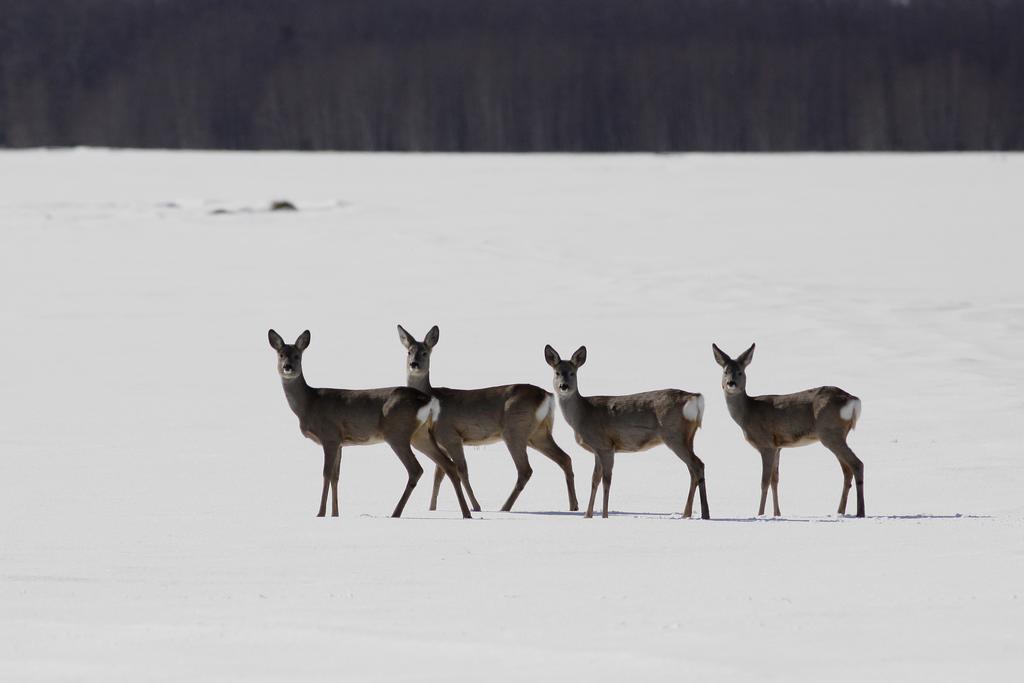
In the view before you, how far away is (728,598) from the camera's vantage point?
20.9 feet

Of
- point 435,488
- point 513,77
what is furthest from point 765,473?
point 513,77

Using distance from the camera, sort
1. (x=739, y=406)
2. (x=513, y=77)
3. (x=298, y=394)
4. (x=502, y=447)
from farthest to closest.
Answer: (x=513, y=77), (x=502, y=447), (x=298, y=394), (x=739, y=406)

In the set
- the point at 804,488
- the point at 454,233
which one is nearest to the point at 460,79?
the point at 454,233

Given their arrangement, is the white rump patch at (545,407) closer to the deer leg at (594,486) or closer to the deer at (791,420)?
the deer leg at (594,486)

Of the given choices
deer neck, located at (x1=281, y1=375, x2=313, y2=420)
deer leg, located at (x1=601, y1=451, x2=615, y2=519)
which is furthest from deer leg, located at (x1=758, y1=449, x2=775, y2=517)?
deer neck, located at (x1=281, y1=375, x2=313, y2=420)

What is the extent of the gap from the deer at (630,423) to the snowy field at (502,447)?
375 mm

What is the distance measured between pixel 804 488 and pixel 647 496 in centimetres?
112

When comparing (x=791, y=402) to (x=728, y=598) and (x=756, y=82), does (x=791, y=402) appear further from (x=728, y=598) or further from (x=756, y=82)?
(x=756, y=82)

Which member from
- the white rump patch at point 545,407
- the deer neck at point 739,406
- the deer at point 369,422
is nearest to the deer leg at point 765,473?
the deer neck at point 739,406

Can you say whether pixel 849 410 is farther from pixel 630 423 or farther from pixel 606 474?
pixel 606 474

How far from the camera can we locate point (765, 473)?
9.34 metres

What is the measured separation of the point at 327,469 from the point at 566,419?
4.72 feet

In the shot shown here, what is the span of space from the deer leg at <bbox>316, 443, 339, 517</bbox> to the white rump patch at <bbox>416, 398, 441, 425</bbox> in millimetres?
581

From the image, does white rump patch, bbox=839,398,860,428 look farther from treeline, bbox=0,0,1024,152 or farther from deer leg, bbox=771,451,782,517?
treeline, bbox=0,0,1024,152
